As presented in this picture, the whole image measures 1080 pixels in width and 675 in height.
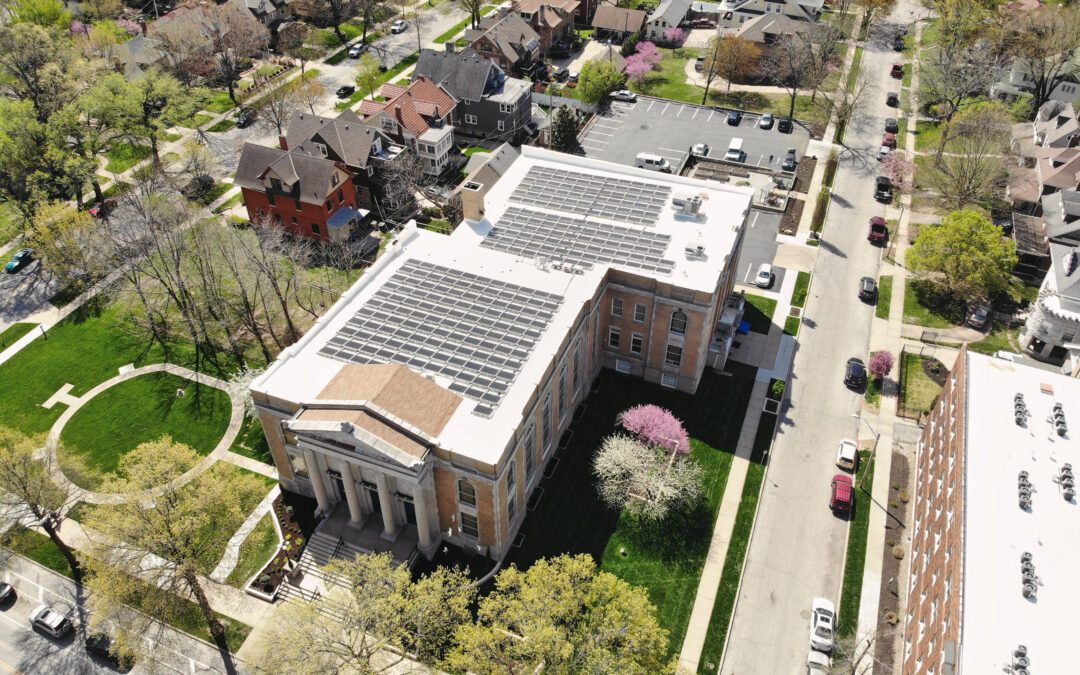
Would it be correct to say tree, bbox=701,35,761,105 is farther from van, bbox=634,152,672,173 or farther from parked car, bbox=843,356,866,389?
parked car, bbox=843,356,866,389

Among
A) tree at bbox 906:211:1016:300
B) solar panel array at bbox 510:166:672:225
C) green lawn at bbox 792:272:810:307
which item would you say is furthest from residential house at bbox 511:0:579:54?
tree at bbox 906:211:1016:300

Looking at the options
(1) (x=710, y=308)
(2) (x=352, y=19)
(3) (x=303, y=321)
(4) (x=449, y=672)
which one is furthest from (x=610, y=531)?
(2) (x=352, y=19)

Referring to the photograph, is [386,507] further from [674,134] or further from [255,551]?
[674,134]

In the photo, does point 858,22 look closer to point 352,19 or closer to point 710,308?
point 352,19

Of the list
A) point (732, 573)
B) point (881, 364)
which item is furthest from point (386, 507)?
point (881, 364)

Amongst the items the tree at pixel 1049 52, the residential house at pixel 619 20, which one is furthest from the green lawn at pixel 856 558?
the residential house at pixel 619 20

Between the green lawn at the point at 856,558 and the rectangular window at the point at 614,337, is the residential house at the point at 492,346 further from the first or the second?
the green lawn at the point at 856,558
